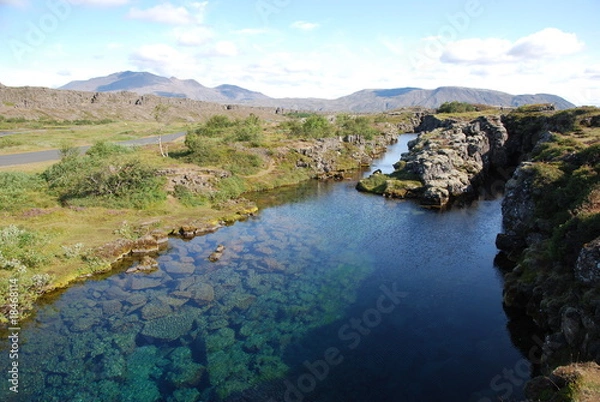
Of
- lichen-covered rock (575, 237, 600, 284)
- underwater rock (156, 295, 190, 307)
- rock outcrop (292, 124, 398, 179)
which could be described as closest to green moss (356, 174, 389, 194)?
rock outcrop (292, 124, 398, 179)

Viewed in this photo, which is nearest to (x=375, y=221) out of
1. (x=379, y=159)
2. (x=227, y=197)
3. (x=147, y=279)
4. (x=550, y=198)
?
(x=550, y=198)

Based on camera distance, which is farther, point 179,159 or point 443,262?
point 179,159

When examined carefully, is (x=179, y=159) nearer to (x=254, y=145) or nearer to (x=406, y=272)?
(x=254, y=145)

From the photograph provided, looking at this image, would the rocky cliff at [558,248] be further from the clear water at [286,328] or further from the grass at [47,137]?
the grass at [47,137]

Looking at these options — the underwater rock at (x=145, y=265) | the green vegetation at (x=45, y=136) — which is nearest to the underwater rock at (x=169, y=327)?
the underwater rock at (x=145, y=265)

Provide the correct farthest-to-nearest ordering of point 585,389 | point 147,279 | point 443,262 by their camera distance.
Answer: point 443,262 < point 147,279 < point 585,389

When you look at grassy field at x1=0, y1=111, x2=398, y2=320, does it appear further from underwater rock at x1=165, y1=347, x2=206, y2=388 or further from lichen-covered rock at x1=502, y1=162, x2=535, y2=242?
lichen-covered rock at x1=502, y1=162, x2=535, y2=242
